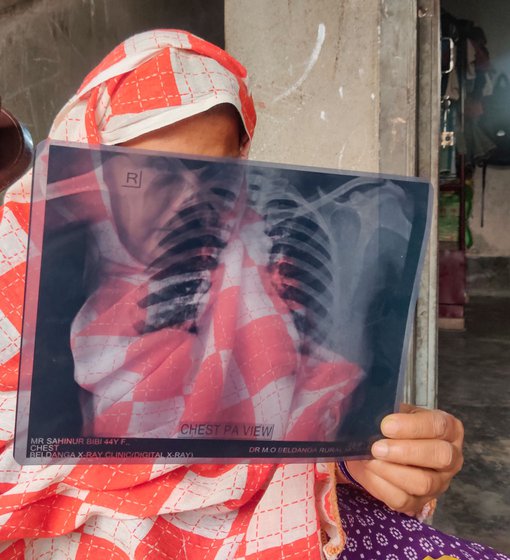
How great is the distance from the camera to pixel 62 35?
2564 millimetres

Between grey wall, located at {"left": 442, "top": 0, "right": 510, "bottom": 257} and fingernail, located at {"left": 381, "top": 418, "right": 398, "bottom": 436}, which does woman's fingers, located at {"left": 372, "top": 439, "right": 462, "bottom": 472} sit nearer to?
fingernail, located at {"left": 381, "top": 418, "right": 398, "bottom": 436}

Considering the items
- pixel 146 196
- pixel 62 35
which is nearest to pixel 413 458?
pixel 146 196

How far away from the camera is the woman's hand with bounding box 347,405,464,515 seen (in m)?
0.49

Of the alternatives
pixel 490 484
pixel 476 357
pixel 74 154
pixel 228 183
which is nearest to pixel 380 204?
pixel 228 183

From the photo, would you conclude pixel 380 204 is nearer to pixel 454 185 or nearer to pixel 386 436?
pixel 386 436

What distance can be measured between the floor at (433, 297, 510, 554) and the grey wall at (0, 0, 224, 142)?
1.89 metres

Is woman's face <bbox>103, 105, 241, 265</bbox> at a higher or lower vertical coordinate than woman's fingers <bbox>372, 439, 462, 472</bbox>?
higher

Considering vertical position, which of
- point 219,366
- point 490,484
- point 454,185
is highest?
point 219,366

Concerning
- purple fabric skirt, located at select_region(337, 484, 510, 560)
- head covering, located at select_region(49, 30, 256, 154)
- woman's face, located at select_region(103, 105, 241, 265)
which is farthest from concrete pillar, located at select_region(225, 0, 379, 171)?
woman's face, located at select_region(103, 105, 241, 265)

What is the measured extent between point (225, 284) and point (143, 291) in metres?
0.07

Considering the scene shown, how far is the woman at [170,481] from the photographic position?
55 centimetres

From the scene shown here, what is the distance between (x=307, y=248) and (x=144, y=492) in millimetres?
312

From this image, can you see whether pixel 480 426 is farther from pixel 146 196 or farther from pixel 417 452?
pixel 146 196

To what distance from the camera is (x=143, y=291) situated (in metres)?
0.44
